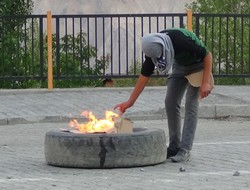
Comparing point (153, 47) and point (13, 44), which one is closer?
point (153, 47)

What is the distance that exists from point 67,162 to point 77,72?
26.9 feet

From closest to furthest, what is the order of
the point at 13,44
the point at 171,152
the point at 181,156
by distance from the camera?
1. the point at 181,156
2. the point at 171,152
3. the point at 13,44

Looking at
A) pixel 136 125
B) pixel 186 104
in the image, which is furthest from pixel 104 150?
pixel 136 125

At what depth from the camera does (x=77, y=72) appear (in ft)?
58.7

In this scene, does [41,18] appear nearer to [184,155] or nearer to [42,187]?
[184,155]

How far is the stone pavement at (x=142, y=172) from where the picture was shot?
8.76 metres

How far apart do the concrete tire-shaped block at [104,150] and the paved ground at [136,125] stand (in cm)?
9

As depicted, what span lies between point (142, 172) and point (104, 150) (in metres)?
0.43

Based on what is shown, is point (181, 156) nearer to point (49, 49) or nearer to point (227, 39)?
point (49, 49)

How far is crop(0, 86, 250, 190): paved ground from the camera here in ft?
29.4

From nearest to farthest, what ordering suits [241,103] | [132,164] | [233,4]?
1. [132,164]
2. [241,103]
3. [233,4]

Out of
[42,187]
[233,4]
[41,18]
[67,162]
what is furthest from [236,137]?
[233,4]

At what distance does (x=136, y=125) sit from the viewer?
46.2ft

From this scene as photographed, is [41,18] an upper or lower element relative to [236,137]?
upper
